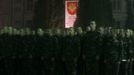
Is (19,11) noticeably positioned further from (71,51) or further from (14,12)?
(71,51)

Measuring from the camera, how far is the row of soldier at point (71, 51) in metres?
8.67

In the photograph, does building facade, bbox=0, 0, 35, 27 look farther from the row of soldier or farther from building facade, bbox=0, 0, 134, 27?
the row of soldier

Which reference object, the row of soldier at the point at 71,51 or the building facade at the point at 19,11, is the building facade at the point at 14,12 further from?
the row of soldier at the point at 71,51

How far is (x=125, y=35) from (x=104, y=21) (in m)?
1.93

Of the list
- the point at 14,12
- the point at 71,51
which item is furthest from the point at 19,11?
the point at 71,51

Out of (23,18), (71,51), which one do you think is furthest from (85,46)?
(23,18)

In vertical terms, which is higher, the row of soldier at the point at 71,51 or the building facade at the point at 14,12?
the building facade at the point at 14,12

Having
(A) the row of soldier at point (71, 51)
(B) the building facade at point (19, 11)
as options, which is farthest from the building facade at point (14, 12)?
(A) the row of soldier at point (71, 51)

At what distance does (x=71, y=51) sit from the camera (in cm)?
870

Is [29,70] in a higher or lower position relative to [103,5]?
lower

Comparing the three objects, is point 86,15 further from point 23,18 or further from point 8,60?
point 23,18

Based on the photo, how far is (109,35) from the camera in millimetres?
8656

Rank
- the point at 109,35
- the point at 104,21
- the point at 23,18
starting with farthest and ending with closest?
1. the point at 23,18
2. the point at 104,21
3. the point at 109,35

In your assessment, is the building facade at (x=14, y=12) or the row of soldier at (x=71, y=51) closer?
the row of soldier at (x=71, y=51)
